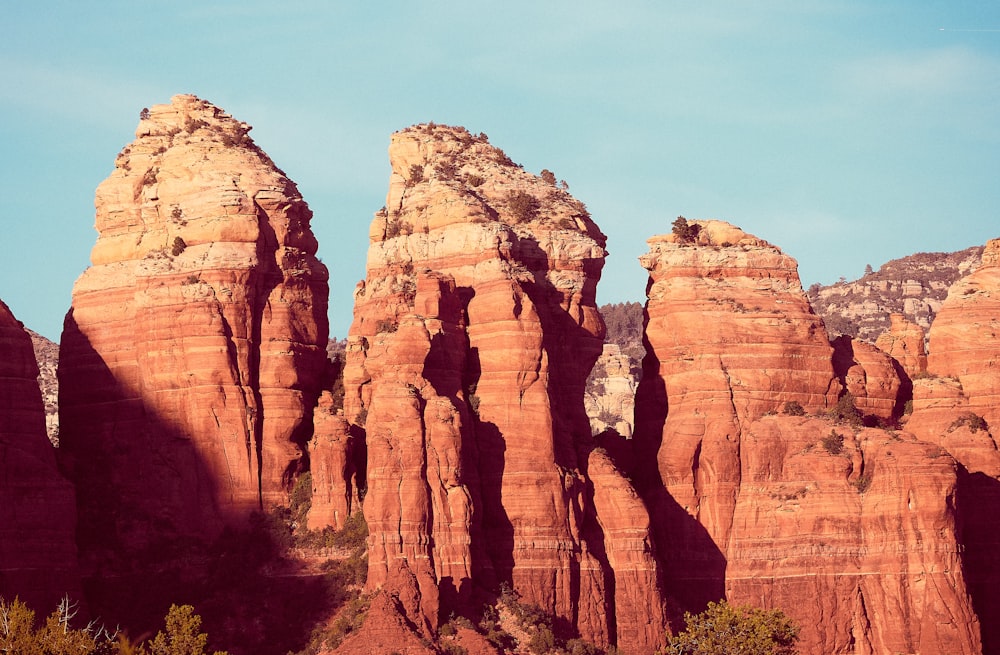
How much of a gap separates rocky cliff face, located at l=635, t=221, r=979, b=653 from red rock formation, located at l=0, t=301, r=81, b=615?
25843mm

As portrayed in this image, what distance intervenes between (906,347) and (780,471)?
15517 mm

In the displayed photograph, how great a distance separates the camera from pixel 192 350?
310 ft

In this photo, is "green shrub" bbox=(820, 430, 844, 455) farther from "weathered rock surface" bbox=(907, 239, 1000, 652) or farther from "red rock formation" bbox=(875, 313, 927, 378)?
"red rock formation" bbox=(875, 313, 927, 378)

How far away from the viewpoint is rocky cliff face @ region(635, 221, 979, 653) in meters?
94.0

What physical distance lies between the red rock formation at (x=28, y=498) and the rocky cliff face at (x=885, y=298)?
94.2 meters

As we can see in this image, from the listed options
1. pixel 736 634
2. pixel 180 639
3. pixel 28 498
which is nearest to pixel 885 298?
pixel 736 634

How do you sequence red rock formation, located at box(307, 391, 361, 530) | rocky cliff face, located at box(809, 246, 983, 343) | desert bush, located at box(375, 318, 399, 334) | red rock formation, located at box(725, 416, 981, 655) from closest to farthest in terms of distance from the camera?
red rock formation, located at box(307, 391, 361, 530) → red rock formation, located at box(725, 416, 981, 655) → desert bush, located at box(375, 318, 399, 334) → rocky cliff face, located at box(809, 246, 983, 343)

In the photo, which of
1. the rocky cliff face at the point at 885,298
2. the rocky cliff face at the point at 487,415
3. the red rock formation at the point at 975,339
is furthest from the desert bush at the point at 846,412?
the rocky cliff face at the point at 885,298

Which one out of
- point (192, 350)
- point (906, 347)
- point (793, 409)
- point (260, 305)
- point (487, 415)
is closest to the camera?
point (192, 350)

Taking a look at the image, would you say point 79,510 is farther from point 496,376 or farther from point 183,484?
point 496,376

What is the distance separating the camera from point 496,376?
95250 millimetres

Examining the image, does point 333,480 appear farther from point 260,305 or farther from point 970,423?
point 970,423

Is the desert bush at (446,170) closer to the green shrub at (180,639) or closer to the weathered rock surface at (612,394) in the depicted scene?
the green shrub at (180,639)

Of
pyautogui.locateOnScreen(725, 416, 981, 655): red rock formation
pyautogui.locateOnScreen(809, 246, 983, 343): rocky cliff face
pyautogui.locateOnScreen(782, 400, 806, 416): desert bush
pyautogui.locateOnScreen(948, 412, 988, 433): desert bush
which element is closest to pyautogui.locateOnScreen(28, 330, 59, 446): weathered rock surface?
pyautogui.locateOnScreen(782, 400, 806, 416): desert bush
